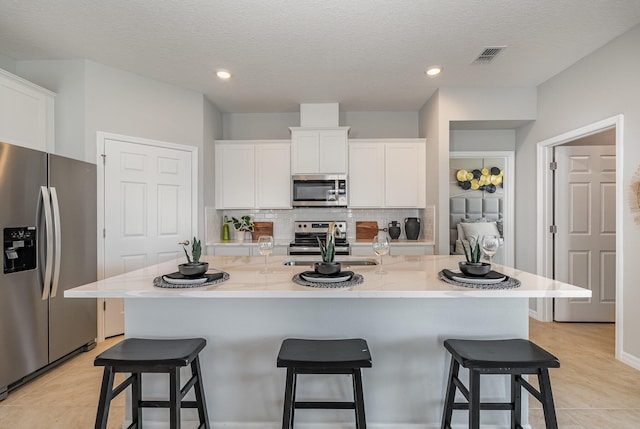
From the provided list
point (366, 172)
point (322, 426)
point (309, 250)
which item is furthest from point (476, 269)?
point (366, 172)

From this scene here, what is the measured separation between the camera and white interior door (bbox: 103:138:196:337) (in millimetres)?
3248

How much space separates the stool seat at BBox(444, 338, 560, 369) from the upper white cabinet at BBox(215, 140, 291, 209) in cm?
307

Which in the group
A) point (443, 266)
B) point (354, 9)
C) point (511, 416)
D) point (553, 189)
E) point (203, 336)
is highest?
point (354, 9)

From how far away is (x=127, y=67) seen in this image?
3238 mm

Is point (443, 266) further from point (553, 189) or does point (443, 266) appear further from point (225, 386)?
point (553, 189)

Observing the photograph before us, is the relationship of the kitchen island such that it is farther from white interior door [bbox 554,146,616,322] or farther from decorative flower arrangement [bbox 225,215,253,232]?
decorative flower arrangement [bbox 225,215,253,232]

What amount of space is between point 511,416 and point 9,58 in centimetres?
476

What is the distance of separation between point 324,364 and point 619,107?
120 inches

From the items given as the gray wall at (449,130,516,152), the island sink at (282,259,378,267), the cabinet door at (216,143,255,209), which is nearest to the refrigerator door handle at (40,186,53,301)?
the island sink at (282,259,378,267)

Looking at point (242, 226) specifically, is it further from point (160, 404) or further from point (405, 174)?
point (160, 404)

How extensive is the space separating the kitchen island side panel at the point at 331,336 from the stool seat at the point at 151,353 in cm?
20

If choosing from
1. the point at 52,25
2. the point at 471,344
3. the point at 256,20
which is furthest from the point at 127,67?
the point at 471,344

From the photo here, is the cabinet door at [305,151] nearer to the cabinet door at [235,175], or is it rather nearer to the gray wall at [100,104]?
the cabinet door at [235,175]

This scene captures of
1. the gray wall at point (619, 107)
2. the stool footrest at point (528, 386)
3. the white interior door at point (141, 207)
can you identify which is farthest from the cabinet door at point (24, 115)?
the gray wall at point (619, 107)
